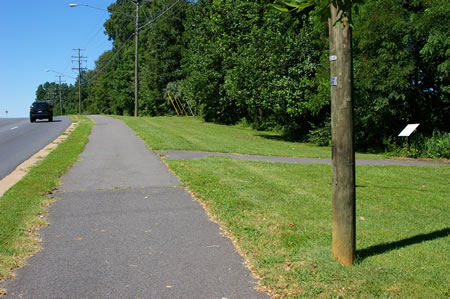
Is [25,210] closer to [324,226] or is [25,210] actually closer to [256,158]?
[324,226]

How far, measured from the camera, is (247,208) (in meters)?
7.20

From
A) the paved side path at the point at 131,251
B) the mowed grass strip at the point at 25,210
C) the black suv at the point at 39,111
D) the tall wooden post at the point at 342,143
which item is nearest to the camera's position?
the paved side path at the point at 131,251

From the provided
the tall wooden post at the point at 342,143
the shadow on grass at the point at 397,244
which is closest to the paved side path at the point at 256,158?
the shadow on grass at the point at 397,244

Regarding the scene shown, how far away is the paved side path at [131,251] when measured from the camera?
13.7 feet

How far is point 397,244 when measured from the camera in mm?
5402

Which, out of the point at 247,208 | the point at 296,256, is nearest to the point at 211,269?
the point at 296,256

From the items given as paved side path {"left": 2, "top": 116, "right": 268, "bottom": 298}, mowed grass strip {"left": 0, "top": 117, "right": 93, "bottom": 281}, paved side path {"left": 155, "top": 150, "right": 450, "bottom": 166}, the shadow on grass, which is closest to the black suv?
paved side path {"left": 155, "top": 150, "right": 450, "bottom": 166}

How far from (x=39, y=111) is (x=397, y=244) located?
109ft

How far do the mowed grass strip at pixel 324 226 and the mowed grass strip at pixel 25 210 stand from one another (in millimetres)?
2611

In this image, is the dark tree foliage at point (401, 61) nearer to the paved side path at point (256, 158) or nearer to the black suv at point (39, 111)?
the paved side path at point (256, 158)

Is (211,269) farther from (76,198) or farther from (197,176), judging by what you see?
(197,176)

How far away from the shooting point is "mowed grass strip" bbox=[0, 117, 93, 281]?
5005 mm

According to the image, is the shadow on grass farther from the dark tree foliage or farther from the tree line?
the dark tree foliage

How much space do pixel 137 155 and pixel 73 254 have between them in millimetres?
8528
